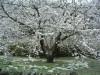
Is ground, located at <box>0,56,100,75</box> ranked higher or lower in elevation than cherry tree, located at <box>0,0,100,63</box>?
lower

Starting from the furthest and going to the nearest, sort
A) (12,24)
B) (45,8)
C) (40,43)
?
(40,43) < (12,24) < (45,8)

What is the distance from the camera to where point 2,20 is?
1180 cm

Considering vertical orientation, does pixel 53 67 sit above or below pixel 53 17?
below

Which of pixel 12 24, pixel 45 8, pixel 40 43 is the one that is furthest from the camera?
pixel 40 43

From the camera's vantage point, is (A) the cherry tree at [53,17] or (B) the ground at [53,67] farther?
(A) the cherry tree at [53,17]

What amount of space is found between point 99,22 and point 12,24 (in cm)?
412

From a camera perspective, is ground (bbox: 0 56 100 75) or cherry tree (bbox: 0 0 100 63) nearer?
ground (bbox: 0 56 100 75)

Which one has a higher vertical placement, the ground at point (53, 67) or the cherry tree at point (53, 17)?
the cherry tree at point (53, 17)

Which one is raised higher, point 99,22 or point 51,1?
point 51,1

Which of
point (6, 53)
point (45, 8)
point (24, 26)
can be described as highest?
point (45, 8)

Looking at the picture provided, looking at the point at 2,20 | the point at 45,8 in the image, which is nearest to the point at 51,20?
the point at 45,8

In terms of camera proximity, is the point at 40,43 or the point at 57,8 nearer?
the point at 57,8

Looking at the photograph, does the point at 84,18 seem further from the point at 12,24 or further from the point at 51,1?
the point at 12,24

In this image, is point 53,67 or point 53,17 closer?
point 53,67
